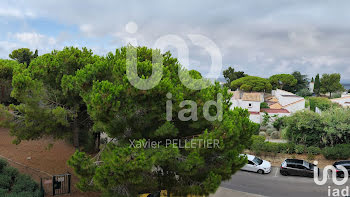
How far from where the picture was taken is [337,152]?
59.7ft

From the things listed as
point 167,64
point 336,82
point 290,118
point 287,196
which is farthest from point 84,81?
point 336,82

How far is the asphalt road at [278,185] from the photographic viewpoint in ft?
45.9

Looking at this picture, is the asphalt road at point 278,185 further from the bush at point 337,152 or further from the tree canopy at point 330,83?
the tree canopy at point 330,83

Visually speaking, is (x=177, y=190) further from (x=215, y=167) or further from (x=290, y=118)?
(x=290, y=118)

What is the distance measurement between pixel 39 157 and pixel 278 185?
14514 mm

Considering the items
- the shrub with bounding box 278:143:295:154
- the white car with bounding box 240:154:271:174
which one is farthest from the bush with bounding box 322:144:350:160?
the white car with bounding box 240:154:271:174

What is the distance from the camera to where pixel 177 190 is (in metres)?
9.03

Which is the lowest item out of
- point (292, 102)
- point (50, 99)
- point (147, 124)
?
point (147, 124)

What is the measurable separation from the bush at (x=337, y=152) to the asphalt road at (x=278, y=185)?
260 cm

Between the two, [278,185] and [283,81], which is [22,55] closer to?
[278,185]

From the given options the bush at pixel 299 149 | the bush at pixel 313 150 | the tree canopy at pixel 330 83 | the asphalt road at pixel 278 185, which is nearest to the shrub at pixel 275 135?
the bush at pixel 299 149

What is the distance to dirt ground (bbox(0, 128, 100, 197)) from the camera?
43.5ft

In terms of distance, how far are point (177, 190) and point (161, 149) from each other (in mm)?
1893

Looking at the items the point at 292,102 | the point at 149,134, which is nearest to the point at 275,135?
the point at 292,102
